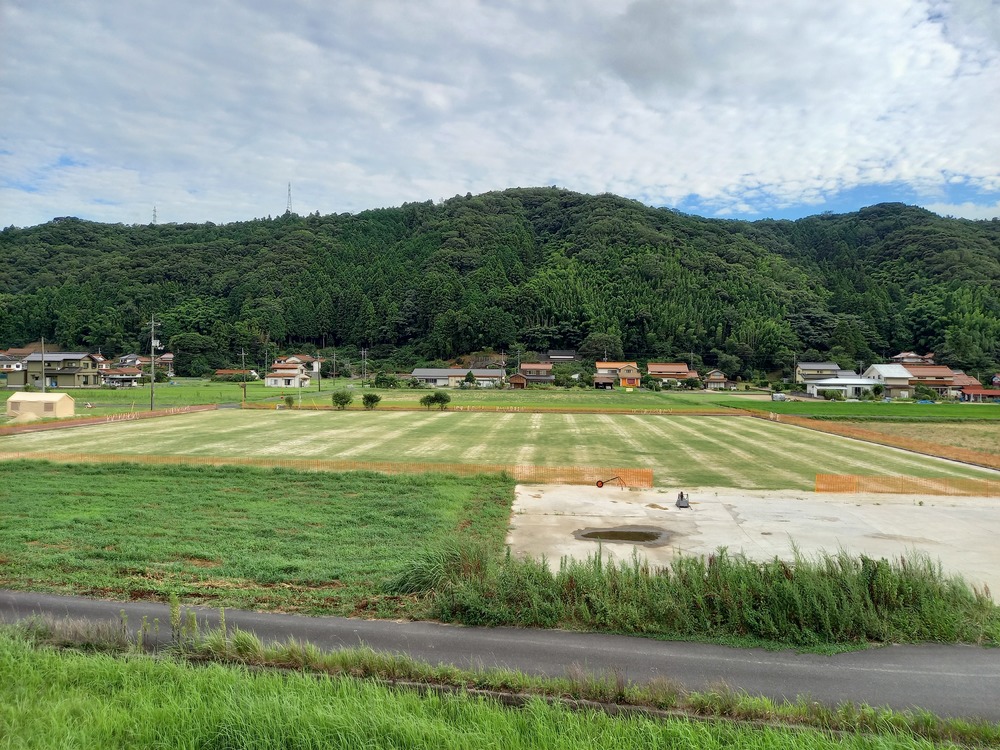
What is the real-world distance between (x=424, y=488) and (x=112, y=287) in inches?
5854

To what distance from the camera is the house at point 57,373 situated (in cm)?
7800

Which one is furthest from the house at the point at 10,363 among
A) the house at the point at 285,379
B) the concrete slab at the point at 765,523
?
the concrete slab at the point at 765,523

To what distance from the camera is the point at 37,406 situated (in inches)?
1522

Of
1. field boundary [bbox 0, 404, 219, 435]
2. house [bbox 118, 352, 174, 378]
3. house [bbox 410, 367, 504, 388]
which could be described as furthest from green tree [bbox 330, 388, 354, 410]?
house [bbox 118, 352, 174, 378]

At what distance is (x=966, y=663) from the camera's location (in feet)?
23.2

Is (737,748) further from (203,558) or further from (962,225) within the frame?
(962,225)

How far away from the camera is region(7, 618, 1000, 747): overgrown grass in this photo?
5.11 meters

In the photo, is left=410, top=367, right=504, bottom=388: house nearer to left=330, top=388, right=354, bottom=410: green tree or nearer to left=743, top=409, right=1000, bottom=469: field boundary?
left=330, top=388, right=354, bottom=410: green tree

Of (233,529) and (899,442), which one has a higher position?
(233,529)

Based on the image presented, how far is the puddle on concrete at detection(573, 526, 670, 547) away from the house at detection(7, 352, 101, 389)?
3510 inches

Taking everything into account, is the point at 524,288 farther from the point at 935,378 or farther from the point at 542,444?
the point at 542,444

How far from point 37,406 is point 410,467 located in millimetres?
33382

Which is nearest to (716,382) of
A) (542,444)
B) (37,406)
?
(542,444)

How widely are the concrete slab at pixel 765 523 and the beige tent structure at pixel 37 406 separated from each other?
37.7 metres
